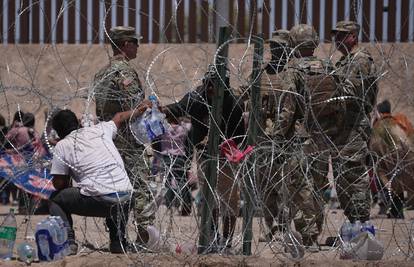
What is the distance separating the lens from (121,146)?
8.84 meters

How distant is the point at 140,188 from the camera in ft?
27.8

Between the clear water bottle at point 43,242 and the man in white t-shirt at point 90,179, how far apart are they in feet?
0.65

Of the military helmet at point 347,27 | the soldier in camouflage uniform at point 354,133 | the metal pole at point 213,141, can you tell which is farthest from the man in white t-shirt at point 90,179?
the military helmet at point 347,27

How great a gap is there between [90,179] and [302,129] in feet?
4.95

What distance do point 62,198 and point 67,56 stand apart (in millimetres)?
14060

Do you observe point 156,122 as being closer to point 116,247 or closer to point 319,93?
point 116,247

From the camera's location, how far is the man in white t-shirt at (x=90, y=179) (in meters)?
8.20

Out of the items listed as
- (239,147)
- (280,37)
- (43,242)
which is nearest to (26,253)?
(43,242)

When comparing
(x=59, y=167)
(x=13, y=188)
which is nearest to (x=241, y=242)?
(x=59, y=167)

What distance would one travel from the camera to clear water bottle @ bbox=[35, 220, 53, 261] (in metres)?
8.00

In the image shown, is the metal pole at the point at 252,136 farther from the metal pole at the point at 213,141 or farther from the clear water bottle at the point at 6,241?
the clear water bottle at the point at 6,241

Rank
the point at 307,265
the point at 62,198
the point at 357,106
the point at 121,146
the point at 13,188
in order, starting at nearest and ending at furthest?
the point at 307,265 < the point at 62,198 < the point at 121,146 < the point at 357,106 < the point at 13,188

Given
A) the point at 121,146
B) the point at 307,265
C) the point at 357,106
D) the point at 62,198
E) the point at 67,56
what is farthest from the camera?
the point at 67,56

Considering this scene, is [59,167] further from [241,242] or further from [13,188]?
[13,188]
